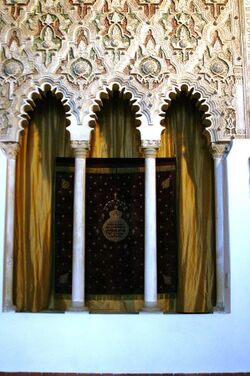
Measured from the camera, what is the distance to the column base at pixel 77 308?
6.41 meters

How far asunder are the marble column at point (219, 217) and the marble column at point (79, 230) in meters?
1.56

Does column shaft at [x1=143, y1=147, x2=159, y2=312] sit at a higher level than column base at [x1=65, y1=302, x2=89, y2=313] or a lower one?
higher

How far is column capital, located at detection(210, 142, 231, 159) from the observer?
6764mm

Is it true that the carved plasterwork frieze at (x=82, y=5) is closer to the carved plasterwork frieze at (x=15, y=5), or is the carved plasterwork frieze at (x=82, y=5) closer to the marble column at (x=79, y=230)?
the carved plasterwork frieze at (x=15, y=5)

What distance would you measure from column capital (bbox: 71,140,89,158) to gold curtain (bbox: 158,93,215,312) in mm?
1065

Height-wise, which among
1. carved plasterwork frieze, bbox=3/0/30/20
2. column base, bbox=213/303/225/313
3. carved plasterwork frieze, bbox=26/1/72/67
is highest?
carved plasterwork frieze, bbox=3/0/30/20

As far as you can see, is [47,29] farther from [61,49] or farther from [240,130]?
[240,130]

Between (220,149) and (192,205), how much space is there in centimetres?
84

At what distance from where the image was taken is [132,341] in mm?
6211

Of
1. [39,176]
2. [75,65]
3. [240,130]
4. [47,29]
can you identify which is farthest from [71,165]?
[240,130]

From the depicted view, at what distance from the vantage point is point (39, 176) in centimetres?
727

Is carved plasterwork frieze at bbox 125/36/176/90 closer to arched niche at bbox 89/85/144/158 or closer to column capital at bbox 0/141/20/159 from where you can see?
arched niche at bbox 89/85/144/158

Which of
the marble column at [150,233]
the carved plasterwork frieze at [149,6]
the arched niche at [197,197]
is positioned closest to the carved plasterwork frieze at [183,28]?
the carved plasterwork frieze at [149,6]

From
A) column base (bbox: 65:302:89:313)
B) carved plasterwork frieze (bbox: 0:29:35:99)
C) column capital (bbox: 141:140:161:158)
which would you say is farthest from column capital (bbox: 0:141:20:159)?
column base (bbox: 65:302:89:313)
